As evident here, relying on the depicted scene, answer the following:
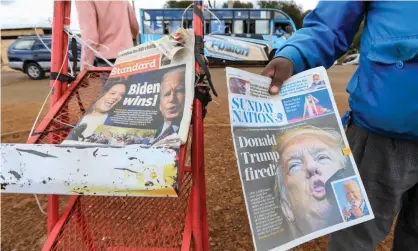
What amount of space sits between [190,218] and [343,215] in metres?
0.44

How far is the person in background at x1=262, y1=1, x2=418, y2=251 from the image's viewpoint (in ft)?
3.02

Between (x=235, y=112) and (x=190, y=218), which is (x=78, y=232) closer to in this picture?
(x=190, y=218)

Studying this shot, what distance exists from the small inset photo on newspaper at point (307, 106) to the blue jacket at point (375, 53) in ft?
0.36

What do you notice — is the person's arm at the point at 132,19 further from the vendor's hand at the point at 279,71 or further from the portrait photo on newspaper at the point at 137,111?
the vendor's hand at the point at 279,71

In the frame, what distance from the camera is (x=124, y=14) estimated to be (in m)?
2.45

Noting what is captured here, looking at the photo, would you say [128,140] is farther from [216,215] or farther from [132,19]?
[132,19]

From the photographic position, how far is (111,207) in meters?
1.30

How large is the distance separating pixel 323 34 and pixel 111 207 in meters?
1.00

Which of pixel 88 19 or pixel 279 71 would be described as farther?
pixel 88 19

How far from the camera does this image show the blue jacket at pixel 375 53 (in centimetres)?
91

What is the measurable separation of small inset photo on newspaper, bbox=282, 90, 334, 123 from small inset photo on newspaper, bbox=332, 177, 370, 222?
204mm

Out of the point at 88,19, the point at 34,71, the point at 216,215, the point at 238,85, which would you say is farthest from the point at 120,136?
the point at 34,71

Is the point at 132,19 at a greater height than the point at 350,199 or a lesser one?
greater

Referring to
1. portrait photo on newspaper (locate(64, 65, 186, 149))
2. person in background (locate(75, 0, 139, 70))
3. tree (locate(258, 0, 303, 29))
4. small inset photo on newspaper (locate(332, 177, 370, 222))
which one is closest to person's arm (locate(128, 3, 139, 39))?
person in background (locate(75, 0, 139, 70))
